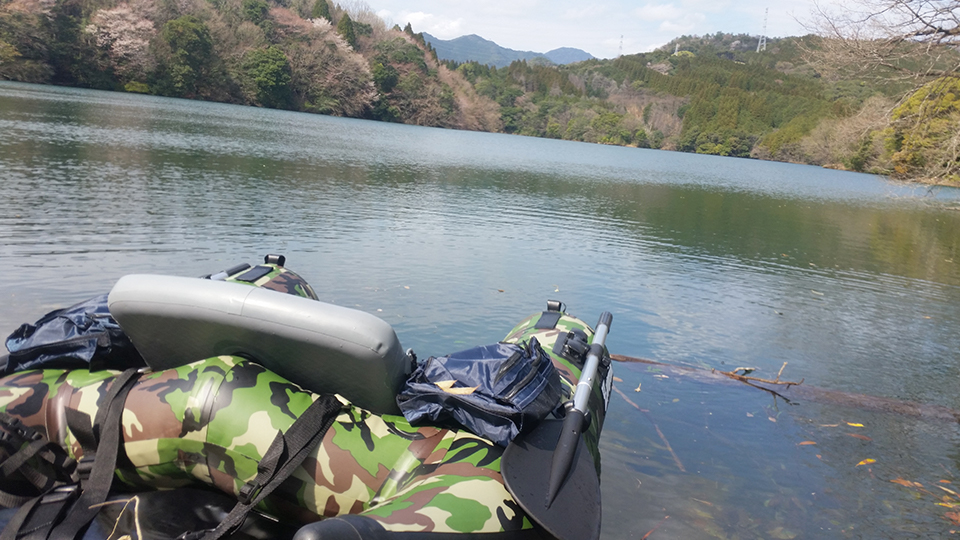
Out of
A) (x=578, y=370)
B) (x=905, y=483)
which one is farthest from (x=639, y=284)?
(x=578, y=370)

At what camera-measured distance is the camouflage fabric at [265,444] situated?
2.88m

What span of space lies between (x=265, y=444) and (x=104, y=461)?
29.6 inches

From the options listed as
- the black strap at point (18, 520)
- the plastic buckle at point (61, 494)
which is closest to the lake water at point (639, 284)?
the plastic buckle at point (61, 494)

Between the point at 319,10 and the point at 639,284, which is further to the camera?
the point at 319,10

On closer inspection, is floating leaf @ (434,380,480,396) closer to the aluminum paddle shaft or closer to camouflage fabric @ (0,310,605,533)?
camouflage fabric @ (0,310,605,533)

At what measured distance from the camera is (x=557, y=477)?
9.19ft

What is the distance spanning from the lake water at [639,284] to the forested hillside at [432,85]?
9.56ft

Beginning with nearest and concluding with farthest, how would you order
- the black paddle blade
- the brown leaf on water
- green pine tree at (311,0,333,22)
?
the black paddle blade, the brown leaf on water, green pine tree at (311,0,333,22)

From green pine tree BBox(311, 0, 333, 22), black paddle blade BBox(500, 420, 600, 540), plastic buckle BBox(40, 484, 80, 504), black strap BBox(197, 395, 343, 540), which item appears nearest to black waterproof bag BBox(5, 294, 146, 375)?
plastic buckle BBox(40, 484, 80, 504)

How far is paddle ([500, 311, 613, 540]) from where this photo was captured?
8.74 ft

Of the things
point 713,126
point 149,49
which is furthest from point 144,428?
point 713,126

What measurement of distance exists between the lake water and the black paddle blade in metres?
1.43

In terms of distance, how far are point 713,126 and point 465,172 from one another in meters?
89.8

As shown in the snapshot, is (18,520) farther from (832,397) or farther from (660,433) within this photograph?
(832,397)
